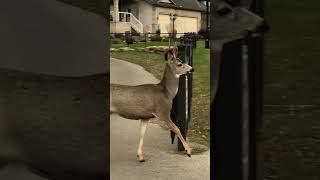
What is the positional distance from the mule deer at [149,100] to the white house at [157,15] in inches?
1017

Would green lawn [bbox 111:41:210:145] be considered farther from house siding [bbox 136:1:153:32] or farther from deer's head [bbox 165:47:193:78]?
house siding [bbox 136:1:153:32]

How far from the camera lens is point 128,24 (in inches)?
1331

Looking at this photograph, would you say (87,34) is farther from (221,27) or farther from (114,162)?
(114,162)

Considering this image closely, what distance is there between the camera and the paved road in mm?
4965

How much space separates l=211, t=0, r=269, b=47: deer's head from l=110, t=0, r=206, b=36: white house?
30.2 metres

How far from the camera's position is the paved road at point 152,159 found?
496cm

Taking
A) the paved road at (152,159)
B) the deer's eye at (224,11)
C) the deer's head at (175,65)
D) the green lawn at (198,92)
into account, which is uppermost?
the deer's eye at (224,11)

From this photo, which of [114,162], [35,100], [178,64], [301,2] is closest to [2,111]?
[35,100]

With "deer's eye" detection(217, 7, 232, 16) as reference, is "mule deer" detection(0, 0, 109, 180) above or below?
below

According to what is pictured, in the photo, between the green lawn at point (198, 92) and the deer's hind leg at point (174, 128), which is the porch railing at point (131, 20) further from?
the deer's hind leg at point (174, 128)

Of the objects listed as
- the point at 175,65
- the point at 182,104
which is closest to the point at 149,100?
the point at 175,65

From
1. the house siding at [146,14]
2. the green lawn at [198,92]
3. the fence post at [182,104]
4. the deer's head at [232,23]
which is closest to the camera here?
the deer's head at [232,23]

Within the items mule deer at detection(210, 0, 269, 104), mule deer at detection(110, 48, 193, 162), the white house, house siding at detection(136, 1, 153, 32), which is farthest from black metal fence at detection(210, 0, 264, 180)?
house siding at detection(136, 1, 153, 32)

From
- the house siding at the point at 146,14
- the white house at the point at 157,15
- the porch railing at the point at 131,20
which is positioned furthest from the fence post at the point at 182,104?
the house siding at the point at 146,14
